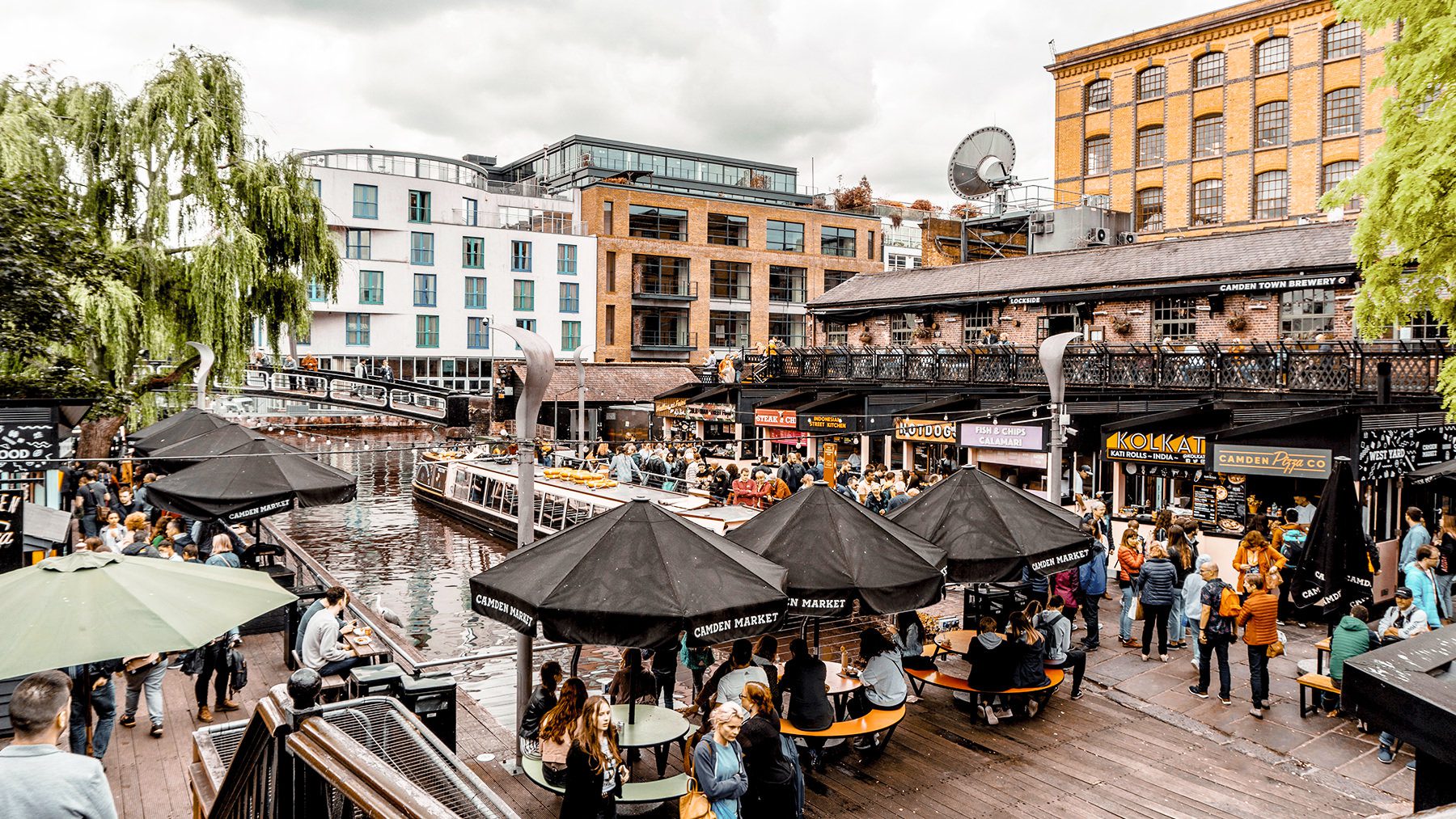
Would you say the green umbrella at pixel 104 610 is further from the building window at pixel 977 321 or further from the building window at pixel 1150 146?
the building window at pixel 1150 146

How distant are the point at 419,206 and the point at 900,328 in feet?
113

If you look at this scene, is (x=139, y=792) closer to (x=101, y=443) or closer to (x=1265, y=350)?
(x=101, y=443)

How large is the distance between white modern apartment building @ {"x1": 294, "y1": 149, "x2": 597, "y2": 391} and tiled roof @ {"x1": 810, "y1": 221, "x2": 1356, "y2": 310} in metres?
26.3

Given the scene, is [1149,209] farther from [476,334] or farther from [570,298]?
[476,334]

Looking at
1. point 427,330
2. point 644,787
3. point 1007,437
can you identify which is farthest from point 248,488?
point 427,330

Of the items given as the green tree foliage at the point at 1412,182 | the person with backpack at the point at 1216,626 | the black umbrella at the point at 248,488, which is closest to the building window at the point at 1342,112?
the green tree foliage at the point at 1412,182

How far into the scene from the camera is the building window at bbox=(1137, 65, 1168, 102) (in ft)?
131

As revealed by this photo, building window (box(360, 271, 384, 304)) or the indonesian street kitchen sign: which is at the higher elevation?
building window (box(360, 271, 384, 304))

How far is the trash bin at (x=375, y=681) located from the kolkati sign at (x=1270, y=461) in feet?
45.9

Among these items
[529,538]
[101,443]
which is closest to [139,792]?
[529,538]

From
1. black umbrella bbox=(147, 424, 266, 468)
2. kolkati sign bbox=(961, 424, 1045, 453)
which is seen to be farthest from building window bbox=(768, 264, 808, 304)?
black umbrella bbox=(147, 424, 266, 468)

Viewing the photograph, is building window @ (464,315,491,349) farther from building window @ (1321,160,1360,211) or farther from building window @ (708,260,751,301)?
building window @ (1321,160,1360,211)

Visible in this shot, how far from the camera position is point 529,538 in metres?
9.08

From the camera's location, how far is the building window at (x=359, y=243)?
5194 centimetres
